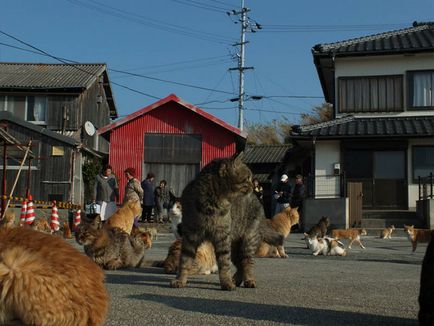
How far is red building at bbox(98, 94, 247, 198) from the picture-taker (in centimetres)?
2609

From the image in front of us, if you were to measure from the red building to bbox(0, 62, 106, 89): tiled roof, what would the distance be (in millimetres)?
4244

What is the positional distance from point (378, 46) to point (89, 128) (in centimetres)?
1670

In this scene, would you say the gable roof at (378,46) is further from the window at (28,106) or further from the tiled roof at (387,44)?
the window at (28,106)

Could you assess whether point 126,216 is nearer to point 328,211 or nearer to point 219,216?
point 219,216

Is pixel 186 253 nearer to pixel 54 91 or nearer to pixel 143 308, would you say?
pixel 143 308

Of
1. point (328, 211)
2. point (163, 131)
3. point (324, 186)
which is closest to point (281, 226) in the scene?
point (328, 211)

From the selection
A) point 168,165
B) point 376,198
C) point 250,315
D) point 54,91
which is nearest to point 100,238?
point 250,315

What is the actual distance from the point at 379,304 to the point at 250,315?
4.73ft

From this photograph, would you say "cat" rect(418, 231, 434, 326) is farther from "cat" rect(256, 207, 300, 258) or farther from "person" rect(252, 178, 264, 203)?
"cat" rect(256, 207, 300, 258)

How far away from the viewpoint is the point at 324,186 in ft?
67.4

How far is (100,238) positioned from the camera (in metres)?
7.22

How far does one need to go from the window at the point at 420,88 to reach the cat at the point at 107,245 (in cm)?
1632

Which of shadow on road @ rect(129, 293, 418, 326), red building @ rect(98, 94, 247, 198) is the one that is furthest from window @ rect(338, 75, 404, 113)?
shadow on road @ rect(129, 293, 418, 326)

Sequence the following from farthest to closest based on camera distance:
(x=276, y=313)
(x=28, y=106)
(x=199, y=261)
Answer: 1. (x=28, y=106)
2. (x=199, y=261)
3. (x=276, y=313)
